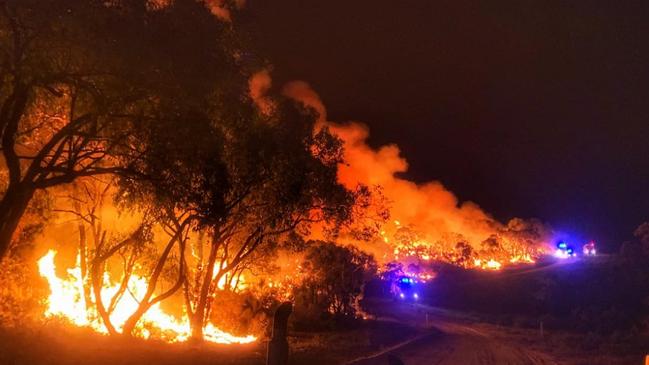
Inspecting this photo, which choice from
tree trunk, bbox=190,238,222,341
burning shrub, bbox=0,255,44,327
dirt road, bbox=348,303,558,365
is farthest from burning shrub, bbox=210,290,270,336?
burning shrub, bbox=0,255,44,327

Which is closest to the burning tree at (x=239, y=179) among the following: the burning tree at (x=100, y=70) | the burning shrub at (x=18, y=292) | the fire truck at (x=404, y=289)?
the burning tree at (x=100, y=70)

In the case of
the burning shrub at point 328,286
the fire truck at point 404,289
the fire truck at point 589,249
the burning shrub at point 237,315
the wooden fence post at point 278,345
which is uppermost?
the fire truck at point 589,249

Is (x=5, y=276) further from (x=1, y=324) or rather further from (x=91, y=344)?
(x=91, y=344)

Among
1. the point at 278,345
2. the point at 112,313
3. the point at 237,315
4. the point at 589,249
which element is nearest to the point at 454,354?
the point at 237,315

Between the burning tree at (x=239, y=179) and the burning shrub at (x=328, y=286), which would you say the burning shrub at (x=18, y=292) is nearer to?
the burning tree at (x=239, y=179)

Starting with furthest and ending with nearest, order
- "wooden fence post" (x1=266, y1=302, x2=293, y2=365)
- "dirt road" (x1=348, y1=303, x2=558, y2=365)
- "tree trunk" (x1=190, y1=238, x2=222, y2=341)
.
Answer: "tree trunk" (x1=190, y1=238, x2=222, y2=341) < "dirt road" (x1=348, y1=303, x2=558, y2=365) < "wooden fence post" (x1=266, y1=302, x2=293, y2=365)

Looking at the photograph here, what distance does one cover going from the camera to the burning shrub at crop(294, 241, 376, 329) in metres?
31.0

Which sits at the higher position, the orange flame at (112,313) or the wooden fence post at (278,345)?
the orange flame at (112,313)

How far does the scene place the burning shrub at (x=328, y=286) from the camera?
31047 millimetres

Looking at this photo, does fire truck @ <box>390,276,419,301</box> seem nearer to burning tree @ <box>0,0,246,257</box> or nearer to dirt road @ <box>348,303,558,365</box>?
dirt road @ <box>348,303,558,365</box>

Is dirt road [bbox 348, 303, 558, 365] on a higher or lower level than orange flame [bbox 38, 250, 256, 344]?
lower

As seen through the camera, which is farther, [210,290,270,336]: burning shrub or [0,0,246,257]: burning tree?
[210,290,270,336]: burning shrub

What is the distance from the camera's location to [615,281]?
77.8 m

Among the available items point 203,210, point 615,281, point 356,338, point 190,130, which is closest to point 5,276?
point 203,210
